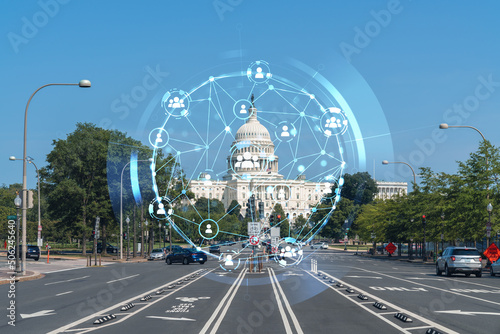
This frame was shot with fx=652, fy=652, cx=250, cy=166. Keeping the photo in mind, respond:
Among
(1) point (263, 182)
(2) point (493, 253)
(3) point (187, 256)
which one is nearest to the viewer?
(2) point (493, 253)

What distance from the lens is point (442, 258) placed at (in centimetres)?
3888

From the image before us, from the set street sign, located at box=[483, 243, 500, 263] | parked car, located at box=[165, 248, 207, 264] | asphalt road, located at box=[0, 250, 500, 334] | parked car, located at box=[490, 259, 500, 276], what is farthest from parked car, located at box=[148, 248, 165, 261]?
asphalt road, located at box=[0, 250, 500, 334]

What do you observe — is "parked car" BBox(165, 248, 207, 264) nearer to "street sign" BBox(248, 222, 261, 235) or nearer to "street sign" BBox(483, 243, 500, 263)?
"street sign" BBox(248, 222, 261, 235)

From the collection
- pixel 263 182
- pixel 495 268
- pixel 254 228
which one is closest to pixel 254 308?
pixel 254 228

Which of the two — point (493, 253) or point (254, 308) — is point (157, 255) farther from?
point (254, 308)

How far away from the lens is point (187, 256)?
182 feet

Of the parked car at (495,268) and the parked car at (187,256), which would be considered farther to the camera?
the parked car at (187,256)

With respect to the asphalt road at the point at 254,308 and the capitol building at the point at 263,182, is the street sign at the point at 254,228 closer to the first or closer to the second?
the capitol building at the point at 263,182

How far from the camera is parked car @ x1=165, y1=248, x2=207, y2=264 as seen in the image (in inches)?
2176

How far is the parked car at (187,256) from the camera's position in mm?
55281

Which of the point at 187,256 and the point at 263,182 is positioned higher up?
the point at 263,182

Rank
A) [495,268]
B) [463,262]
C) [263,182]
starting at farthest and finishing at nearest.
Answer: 1. [263,182]
2. [495,268]
3. [463,262]

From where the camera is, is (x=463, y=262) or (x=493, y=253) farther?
(x=493, y=253)

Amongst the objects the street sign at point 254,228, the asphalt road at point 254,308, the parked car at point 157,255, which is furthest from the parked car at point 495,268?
the parked car at point 157,255
